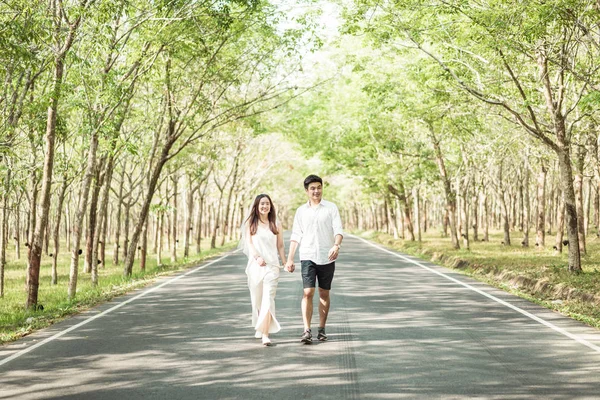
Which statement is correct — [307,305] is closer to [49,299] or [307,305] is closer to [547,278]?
[547,278]

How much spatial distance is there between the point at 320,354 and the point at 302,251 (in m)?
1.39

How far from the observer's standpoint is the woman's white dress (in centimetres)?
830

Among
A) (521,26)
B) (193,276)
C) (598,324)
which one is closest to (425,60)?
(521,26)

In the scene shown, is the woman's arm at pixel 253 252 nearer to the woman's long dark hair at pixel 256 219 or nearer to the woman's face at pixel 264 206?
the woman's long dark hair at pixel 256 219

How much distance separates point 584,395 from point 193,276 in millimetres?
13626

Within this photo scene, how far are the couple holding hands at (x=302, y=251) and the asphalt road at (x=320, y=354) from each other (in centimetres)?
35

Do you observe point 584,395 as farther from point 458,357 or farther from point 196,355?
point 196,355

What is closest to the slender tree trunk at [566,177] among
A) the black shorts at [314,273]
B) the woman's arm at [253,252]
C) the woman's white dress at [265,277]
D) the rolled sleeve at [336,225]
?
the rolled sleeve at [336,225]

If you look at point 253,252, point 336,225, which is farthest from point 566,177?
point 253,252

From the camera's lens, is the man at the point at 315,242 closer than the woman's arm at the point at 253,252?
Yes

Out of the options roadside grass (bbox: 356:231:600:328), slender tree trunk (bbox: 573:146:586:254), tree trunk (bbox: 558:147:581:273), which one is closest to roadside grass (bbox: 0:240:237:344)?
roadside grass (bbox: 356:231:600:328)

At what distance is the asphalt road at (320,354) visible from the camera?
19.5ft

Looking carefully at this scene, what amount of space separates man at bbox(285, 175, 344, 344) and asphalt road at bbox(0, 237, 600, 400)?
1.97 feet

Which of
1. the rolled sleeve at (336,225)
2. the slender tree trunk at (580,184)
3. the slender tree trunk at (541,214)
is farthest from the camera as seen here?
the slender tree trunk at (541,214)
